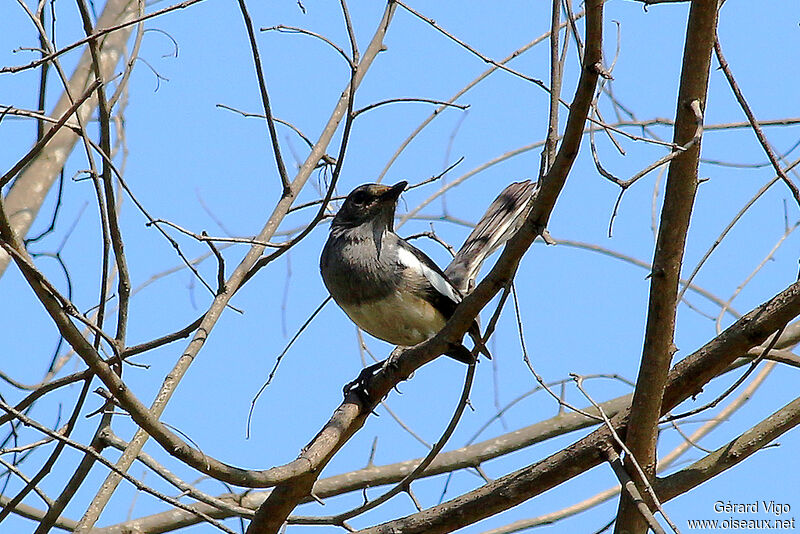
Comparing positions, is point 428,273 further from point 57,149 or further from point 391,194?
point 57,149

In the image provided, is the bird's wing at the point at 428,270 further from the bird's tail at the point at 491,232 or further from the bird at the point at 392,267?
the bird's tail at the point at 491,232

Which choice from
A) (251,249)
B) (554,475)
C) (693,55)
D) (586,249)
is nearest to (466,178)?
(586,249)

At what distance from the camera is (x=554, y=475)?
10.7 ft

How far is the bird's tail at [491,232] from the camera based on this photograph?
5.06 metres

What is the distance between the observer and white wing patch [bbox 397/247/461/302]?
4887 mm

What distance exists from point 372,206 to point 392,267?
426 millimetres

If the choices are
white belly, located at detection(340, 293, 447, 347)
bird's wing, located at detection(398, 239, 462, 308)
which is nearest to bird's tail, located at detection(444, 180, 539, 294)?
bird's wing, located at detection(398, 239, 462, 308)

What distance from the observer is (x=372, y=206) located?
509cm

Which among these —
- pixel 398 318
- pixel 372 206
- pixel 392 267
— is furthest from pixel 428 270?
pixel 372 206

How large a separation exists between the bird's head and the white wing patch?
215mm

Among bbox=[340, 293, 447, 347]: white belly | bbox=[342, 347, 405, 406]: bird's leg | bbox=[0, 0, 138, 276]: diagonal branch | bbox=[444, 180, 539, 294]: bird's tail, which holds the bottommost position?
bbox=[342, 347, 405, 406]: bird's leg

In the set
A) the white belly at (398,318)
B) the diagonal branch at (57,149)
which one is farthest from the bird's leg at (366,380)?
the diagonal branch at (57,149)

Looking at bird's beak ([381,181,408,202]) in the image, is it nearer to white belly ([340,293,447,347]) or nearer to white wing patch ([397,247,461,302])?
white wing patch ([397,247,461,302])

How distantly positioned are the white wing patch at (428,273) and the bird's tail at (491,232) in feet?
0.57
